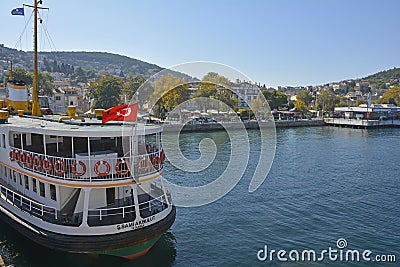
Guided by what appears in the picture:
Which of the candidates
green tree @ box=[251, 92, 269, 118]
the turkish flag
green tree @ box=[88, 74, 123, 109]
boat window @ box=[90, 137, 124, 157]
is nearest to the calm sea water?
boat window @ box=[90, 137, 124, 157]

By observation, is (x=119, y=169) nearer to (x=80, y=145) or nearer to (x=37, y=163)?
(x=80, y=145)

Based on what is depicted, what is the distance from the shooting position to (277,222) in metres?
17.8

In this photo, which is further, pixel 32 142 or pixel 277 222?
pixel 277 222

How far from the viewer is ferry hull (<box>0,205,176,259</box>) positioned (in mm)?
11617

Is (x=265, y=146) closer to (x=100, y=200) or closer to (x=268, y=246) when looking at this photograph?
(x=268, y=246)

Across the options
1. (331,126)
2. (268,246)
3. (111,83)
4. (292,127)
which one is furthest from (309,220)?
(111,83)

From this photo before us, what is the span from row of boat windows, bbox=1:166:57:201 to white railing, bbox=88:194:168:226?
2.20 m

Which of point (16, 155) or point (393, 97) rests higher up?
point (393, 97)

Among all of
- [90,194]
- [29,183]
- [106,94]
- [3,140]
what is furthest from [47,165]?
[106,94]

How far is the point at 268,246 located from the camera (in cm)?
1511

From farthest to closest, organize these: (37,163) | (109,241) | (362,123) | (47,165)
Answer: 1. (362,123)
2. (37,163)
3. (47,165)
4. (109,241)

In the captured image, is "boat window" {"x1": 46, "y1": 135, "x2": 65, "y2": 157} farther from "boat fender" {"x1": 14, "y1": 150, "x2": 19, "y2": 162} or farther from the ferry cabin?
"boat fender" {"x1": 14, "y1": 150, "x2": 19, "y2": 162}

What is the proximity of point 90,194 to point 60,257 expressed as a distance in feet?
9.74

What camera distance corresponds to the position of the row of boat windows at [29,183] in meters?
Result: 13.6
